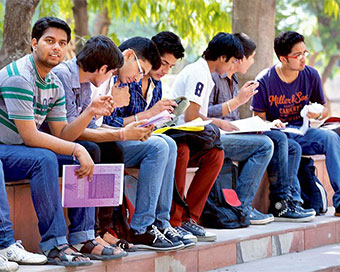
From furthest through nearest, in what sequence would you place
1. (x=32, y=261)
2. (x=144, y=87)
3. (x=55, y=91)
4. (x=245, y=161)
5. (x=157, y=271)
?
(x=245, y=161)
(x=144, y=87)
(x=157, y=271)
(x=55, y=91)
(x=32, y=261)

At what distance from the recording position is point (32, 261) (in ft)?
12.5

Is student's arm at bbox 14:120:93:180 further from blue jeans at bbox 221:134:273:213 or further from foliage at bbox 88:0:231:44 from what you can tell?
foliage at bbox 88:0:231:44

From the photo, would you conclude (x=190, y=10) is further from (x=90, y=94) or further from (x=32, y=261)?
(x=32, y=261)

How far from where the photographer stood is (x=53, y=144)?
396cm

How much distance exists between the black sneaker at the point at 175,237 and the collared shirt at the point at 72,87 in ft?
2.98

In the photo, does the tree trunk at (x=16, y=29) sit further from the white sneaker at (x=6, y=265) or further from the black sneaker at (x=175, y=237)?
the white sneaker at (x=6, y=265)

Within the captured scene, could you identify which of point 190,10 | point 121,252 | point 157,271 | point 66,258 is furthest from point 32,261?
point 190,10

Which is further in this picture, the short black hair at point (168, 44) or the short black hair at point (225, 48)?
the short black hair at point (225, 48)

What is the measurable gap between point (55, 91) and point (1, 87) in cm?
31

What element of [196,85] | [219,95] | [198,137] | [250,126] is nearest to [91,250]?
[198,137]

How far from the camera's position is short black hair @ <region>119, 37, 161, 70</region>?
470 cm

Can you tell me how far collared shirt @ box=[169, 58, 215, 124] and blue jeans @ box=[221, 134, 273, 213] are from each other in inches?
13.1

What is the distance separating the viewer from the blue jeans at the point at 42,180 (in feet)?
12.6

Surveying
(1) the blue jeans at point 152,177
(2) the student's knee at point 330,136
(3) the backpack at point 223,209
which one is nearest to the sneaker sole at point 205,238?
(1) the blue jeans at point 152,177
